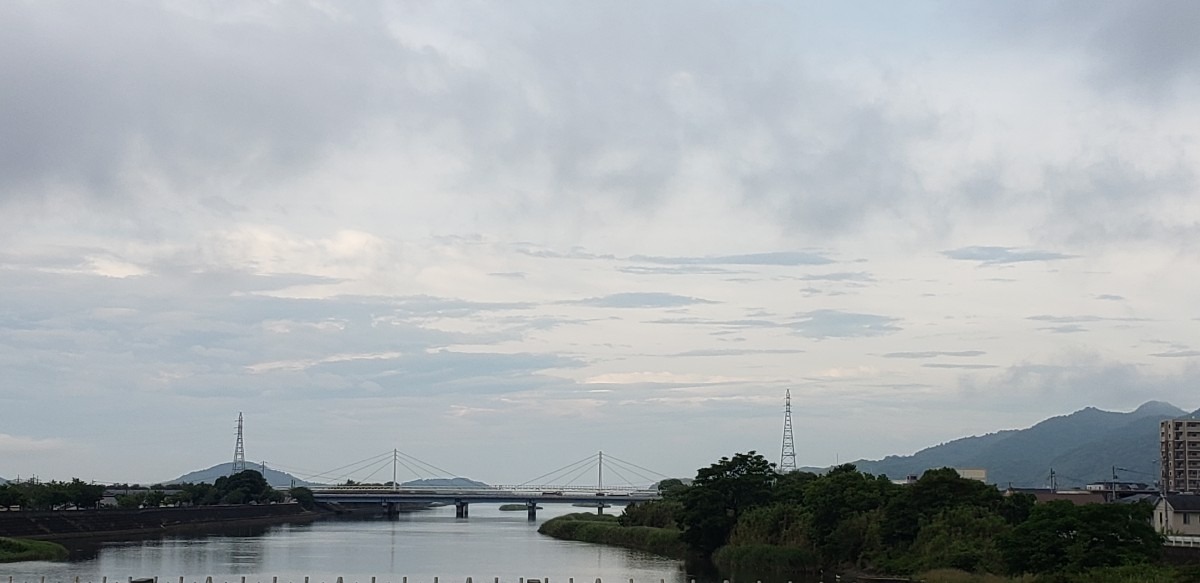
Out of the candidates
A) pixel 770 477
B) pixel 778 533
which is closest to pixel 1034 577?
pixel 778 533

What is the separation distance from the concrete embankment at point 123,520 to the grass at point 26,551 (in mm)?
8442

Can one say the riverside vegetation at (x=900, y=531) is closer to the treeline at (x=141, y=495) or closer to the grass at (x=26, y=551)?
the grass at (x=26, y=551)

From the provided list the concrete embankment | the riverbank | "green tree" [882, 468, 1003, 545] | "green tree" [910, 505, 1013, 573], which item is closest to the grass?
the concrete embankment

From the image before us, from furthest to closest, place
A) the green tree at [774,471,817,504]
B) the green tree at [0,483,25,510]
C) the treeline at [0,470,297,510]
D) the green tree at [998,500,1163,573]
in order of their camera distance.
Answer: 1. the treeline at [0,470,297,510]
2. the green tree at [0,483,25,510]
3. the green tree at [774,471,817,504]
4. the green tree at [998,500,1163,573]

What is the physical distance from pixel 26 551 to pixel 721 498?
111 ft

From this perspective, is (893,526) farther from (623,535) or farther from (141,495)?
(141,495)

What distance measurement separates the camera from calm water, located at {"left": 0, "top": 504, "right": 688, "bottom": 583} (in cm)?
4869

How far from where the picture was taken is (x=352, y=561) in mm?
58938

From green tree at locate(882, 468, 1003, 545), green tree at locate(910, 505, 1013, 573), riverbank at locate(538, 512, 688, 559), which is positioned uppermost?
green tree at locate(882, 468, 1003, 545)

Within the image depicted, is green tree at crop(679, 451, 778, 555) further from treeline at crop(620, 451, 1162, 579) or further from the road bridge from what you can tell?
the road bridge

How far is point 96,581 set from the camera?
146ft

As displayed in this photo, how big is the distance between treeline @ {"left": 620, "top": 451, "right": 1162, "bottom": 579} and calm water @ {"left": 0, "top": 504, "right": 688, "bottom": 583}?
3747mm

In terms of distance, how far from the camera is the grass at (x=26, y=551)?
187 ft

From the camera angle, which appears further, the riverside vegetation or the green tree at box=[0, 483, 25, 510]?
the green tree at box=[0, 483, 25, 510]
